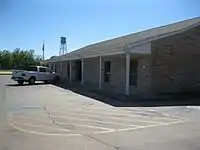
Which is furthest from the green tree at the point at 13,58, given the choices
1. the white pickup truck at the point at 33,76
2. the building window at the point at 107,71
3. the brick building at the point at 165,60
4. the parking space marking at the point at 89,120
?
the parking space marking at the point at 89,120

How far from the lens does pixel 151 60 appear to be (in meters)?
20.4

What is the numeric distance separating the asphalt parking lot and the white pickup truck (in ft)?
58.7

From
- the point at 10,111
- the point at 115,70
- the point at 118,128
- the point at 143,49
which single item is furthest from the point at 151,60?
the point at 118,128

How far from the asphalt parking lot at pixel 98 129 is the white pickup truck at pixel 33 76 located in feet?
58.7

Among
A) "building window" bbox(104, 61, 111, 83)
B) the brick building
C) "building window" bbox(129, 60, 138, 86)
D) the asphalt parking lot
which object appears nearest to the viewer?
the asphalt parking lot

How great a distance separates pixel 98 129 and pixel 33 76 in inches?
930

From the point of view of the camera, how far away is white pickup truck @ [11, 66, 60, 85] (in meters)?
31.0

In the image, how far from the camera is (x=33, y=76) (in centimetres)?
3191

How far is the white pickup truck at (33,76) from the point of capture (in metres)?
31.0

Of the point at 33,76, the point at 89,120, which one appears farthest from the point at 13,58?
the point at 89,120

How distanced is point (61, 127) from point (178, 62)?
1351 centimetres

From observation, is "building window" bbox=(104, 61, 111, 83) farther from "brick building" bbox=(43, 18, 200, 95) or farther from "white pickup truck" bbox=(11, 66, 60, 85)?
"white pickup truck" bbox=(11, 66, 60, 85)

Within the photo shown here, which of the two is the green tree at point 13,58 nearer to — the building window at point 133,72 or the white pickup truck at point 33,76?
the white pickup truck at point 33,76

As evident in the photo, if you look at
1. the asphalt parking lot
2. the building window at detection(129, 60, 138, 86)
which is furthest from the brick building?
the asphalt parking lot
